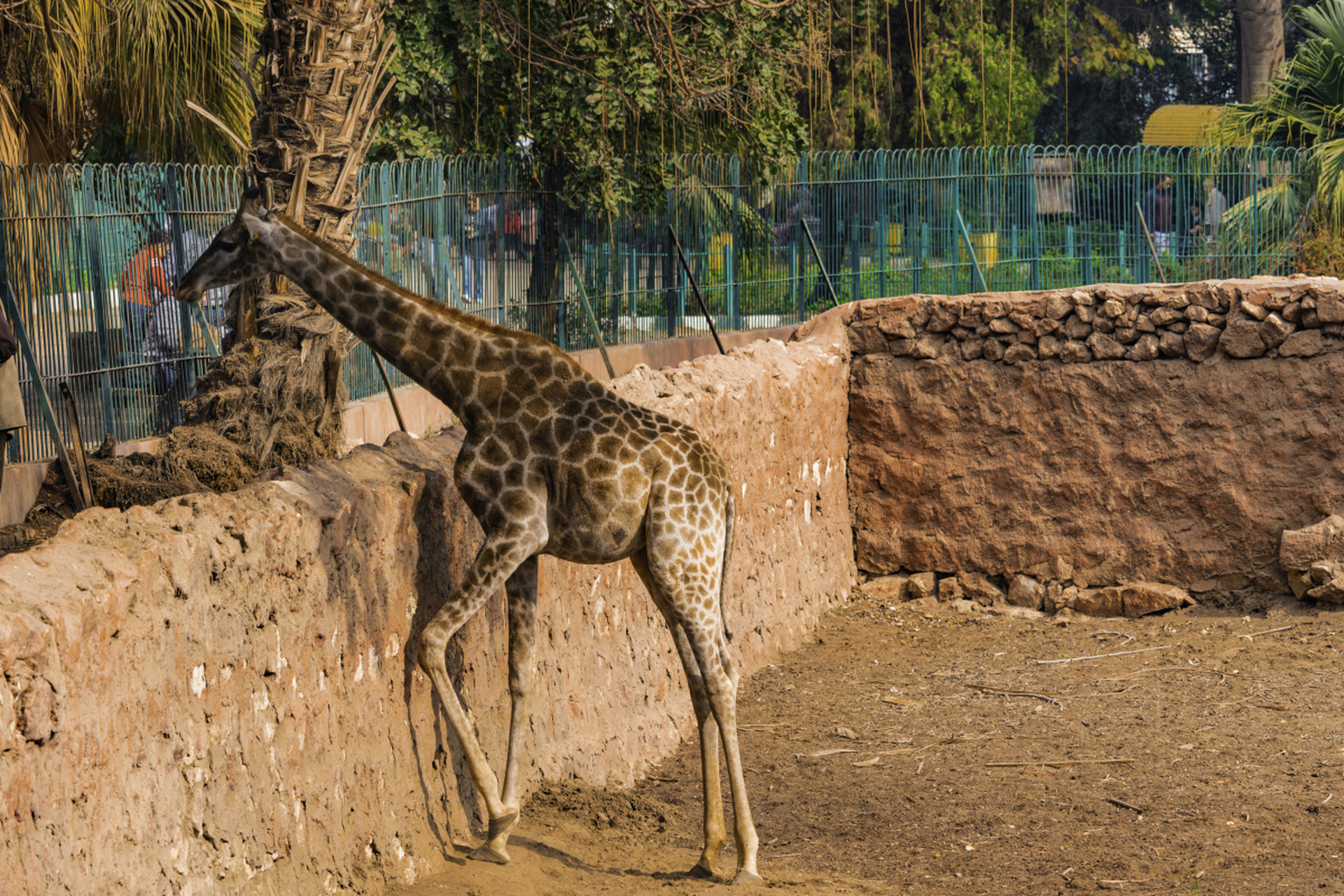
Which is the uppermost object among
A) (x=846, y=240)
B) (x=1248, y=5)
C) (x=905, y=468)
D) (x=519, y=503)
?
(x=1248, y=5)

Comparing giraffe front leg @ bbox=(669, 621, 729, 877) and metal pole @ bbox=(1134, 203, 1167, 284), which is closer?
giraffe front leg @ bbox=(669, 621, 729, 877)

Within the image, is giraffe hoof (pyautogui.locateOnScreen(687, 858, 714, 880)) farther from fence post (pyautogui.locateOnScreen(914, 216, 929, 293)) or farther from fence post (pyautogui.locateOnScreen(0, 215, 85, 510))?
fence post (pyautogui.locateOnScreen(914, 216, 929, 293))

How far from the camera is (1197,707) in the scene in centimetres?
758

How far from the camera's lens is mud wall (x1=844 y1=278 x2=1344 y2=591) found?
9.05 m

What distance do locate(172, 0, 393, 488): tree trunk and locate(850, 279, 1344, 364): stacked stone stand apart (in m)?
4.59

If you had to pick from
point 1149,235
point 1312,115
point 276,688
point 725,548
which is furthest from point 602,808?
point 1312,115

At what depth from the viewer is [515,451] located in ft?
15.8

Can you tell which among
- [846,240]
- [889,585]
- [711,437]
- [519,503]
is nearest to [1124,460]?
[889,585]

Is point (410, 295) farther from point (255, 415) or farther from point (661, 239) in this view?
point (661, 239)

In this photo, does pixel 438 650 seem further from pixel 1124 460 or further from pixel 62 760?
pixel 1124 460

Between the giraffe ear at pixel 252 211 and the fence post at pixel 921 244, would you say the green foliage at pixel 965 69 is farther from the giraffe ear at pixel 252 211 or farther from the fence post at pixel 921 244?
the giraffe ear at pixel 252 211

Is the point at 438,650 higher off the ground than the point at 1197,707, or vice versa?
the point at 438,650

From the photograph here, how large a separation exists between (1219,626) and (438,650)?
242 inches

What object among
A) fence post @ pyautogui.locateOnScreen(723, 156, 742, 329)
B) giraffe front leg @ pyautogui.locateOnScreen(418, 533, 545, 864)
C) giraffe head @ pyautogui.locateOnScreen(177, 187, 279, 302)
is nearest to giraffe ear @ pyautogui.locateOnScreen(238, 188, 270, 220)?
giraffe head @ pyautogui.locateOnScreen(177, 187, 279, 302)
